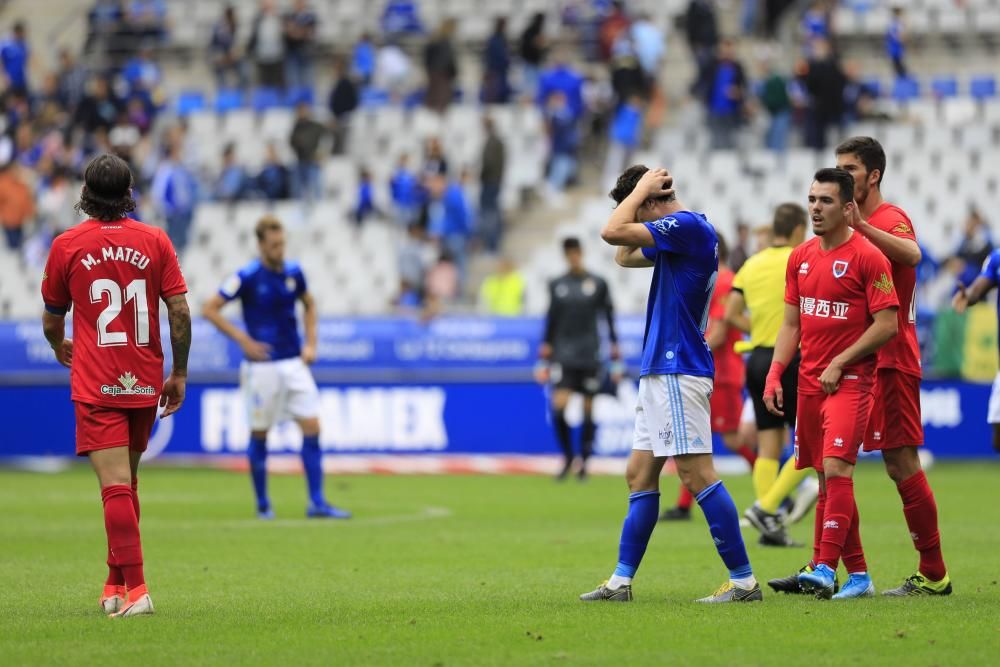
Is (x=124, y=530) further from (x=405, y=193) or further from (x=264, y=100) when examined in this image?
(x=264, y=100)

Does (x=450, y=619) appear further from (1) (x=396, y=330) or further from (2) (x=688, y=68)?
(2) (x=688, y=68)

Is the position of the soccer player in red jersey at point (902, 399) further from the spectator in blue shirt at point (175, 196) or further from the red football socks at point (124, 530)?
the spectator in blue shirt at point (175, 196)

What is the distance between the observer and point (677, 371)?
337 inches

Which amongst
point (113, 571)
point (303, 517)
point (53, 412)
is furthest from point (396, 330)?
point (113, 571)

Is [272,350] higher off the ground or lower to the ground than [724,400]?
higher

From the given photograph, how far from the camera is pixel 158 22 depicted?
32.5m

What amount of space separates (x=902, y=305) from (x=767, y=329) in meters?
3.58

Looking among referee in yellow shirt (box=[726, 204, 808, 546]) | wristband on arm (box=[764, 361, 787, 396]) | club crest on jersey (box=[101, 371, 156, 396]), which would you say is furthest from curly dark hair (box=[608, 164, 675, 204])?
referee in yellow shirt (box=[726, 204, 808, 546])

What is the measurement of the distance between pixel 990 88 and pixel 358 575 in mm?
21202

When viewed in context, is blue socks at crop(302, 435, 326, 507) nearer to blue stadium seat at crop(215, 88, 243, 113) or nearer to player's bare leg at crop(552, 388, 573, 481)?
player's bare leg at crop(552, 388, 573, 481)

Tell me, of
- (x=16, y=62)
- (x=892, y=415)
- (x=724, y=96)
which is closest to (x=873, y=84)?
(x=724, y=96)

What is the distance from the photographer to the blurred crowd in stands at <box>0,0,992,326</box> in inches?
1058

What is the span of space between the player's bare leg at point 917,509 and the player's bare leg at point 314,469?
22.0ft

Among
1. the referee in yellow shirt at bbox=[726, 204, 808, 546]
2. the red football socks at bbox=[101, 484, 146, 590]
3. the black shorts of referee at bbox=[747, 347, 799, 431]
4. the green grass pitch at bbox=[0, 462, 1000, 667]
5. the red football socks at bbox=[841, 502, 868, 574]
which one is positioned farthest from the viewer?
the black shorts of referee at bbox=[747, 347, 799, 431]
